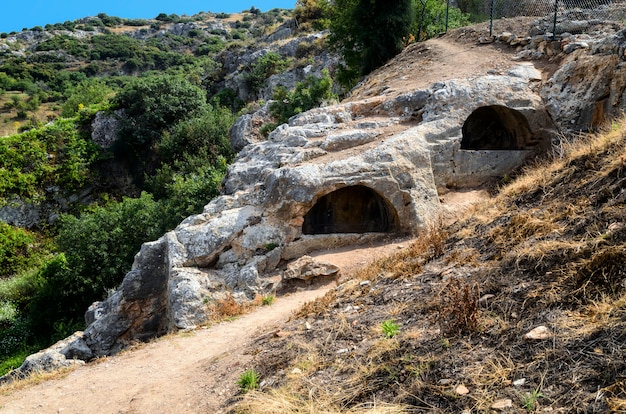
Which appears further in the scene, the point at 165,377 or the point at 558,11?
the point at 558,11

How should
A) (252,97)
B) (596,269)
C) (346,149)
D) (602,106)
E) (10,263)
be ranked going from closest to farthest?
1. (596,269)
2. (602,106)
3. (346,149)
4. (10,263)
5. (252,97)

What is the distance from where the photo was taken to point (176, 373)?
23.7ft

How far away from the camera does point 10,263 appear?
2108cm

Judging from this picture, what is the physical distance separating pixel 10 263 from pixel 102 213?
23.6ft

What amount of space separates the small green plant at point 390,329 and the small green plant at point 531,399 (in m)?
1.76

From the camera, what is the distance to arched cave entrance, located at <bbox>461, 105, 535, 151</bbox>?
12594mm

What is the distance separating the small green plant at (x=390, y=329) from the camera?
5.17 meters

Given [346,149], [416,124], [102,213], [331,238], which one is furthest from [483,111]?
[102,213]

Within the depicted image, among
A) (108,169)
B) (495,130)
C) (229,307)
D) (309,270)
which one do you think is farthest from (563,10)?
(108,169)

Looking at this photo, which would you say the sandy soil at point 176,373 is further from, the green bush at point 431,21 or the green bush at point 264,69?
the green bush at point 264,69

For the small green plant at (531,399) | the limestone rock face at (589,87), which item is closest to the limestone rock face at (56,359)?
the small green plant at (531,399)

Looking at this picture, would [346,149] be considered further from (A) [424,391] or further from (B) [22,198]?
(B) [22,198]

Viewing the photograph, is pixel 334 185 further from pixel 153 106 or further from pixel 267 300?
pixel 153 106

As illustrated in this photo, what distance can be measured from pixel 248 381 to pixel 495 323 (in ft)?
9.50
